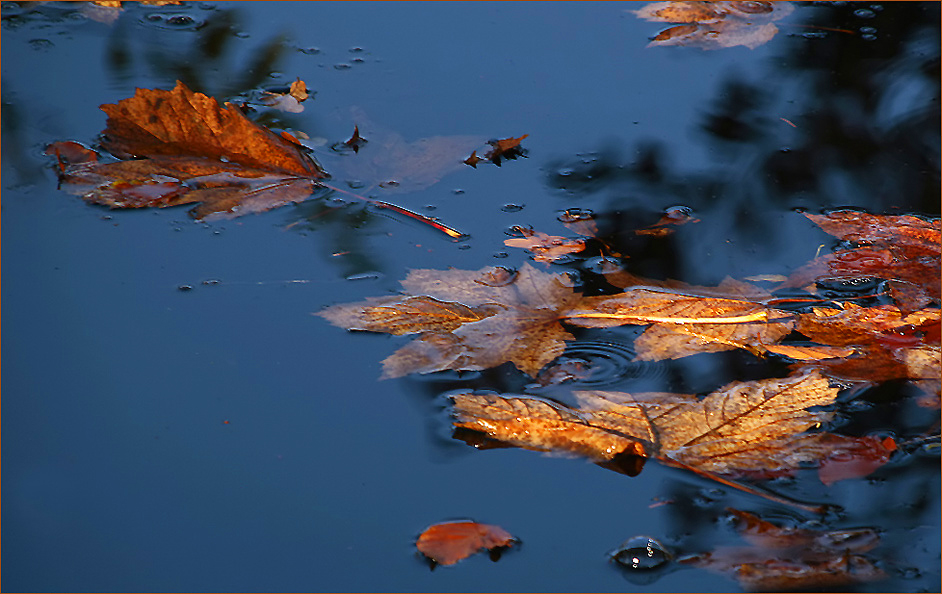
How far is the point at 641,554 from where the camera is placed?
118 cm

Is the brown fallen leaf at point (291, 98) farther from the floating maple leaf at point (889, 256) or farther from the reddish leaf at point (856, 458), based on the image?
the reddish leaf at point (856, 458)

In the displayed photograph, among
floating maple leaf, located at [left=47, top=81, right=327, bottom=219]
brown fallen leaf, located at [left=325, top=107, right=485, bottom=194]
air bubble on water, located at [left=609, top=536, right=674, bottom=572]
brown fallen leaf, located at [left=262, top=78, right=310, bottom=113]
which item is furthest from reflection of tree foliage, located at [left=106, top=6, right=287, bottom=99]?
air bubble on water, located at [left=609, top=536, right=674, bottom=572]

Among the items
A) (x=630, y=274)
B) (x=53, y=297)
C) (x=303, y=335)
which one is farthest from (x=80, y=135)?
(x=630, y=274)

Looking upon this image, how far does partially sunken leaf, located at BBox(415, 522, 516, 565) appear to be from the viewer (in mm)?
1173

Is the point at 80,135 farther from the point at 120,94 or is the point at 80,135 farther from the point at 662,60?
the point at 662,60

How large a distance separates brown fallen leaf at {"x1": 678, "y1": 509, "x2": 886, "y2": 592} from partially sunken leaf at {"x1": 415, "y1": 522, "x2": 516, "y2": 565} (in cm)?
27

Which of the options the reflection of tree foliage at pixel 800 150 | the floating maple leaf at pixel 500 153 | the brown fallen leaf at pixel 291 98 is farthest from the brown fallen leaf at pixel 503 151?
the brown fallen leaf at pixel 291 98

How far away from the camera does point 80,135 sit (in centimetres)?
221

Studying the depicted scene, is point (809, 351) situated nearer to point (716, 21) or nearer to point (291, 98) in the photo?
point (291, 98)

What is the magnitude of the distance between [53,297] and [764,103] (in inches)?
79.9

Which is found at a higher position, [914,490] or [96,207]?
[96,207]

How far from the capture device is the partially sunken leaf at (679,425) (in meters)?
1.32

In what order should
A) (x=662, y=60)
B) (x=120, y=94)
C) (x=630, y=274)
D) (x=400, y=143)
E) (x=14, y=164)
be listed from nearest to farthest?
(x=630, y=274), (x=14, y=164), (x=400, y=143), (x=120, y=94), (x=662, y=60)

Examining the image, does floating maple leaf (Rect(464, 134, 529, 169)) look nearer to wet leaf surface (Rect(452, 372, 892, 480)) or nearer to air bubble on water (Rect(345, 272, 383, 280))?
air bubble on water (Rect(345, 272, 383, 280))
